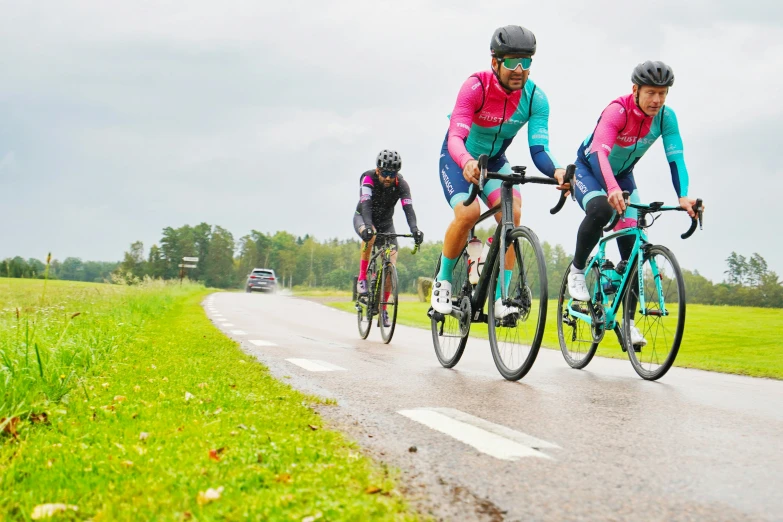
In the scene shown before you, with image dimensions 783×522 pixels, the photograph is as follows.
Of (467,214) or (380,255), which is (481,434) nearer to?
(467,214)

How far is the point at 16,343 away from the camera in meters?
4.97

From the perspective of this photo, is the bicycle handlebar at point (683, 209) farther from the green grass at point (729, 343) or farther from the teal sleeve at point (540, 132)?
the green grass at point (729, 343)

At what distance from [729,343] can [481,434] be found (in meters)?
9.76

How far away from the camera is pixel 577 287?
6613mm

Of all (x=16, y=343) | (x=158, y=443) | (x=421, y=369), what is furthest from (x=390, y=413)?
(x=16, y=343)

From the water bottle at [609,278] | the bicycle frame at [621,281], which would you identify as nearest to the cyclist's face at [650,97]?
the bicycle frame at [621,281]

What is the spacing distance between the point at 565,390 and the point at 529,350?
39cm

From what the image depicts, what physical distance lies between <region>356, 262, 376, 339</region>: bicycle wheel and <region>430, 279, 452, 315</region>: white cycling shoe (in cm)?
375

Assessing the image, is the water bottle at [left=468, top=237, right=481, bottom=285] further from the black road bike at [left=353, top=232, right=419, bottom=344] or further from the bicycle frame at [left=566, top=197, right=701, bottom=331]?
the black road bike at [left=353, top=232, right=419, bottom=344]

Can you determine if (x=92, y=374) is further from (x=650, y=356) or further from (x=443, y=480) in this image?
(x=650, y=356)

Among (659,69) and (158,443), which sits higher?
(659,69)

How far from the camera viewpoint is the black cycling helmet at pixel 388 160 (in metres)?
9.66

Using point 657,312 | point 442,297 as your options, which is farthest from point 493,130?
point 657,312

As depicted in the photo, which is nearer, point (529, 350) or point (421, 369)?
point (529, 350)
